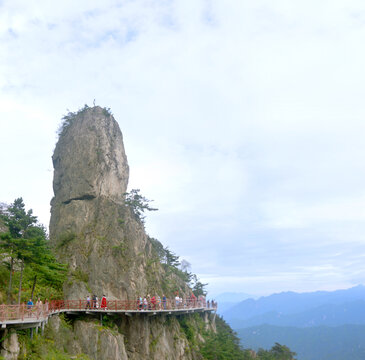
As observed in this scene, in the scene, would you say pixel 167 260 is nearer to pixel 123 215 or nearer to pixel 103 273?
pixel 123 215

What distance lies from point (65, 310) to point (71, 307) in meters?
2.55

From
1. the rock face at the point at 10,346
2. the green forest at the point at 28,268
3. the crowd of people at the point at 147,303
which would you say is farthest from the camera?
the crowd of people at the point at 147,303

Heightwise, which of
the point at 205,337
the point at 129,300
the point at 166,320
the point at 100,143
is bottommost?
the point at 205,337

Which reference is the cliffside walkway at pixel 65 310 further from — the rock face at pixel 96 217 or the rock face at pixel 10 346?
the rock face at pixel 96 217

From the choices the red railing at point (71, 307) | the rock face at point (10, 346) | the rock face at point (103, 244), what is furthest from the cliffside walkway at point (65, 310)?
the rock face at point (103, 244)

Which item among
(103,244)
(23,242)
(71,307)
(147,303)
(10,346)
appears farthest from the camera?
(103,244)

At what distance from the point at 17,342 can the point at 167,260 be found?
36985mm

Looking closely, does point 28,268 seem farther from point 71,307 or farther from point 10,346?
point 10,346

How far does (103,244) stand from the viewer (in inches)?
1399

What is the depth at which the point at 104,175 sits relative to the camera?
41.3 m

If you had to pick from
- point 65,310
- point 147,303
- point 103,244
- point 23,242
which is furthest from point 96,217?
point 23,242

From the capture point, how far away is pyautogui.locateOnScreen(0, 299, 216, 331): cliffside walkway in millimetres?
17656

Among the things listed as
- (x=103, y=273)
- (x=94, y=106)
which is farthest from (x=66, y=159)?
(x=103, y=273)

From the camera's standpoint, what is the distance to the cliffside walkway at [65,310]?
1766 centimetres
